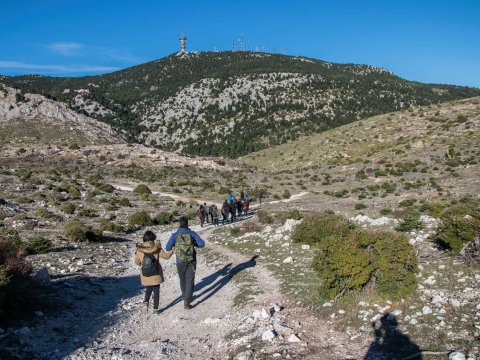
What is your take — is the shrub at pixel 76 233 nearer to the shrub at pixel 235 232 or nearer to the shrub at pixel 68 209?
the shrub at pixel 235 232

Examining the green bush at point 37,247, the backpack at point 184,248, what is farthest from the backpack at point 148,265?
the green bush at point 37,247

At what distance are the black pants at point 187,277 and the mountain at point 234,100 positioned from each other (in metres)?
92.7

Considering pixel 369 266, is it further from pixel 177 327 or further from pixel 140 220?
pixel 140 220

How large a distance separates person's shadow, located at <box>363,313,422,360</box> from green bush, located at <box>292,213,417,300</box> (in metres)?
1.13

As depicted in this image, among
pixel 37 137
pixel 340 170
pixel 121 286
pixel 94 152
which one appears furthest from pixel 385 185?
pixel 37 137

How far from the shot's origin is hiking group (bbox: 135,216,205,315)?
30.9ft

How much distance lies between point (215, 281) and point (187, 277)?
10.4 feet

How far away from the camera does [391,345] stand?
683 cm

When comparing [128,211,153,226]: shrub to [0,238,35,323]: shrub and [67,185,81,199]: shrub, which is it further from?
[0,238,35,323]: shrub

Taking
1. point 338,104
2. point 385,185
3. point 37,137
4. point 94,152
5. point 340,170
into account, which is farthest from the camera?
point 338,104

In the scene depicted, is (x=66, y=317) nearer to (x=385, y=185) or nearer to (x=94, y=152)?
(x=385, y=185)

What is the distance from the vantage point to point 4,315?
8453 mm

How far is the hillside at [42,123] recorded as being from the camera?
85356mm

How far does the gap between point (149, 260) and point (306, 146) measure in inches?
2828
